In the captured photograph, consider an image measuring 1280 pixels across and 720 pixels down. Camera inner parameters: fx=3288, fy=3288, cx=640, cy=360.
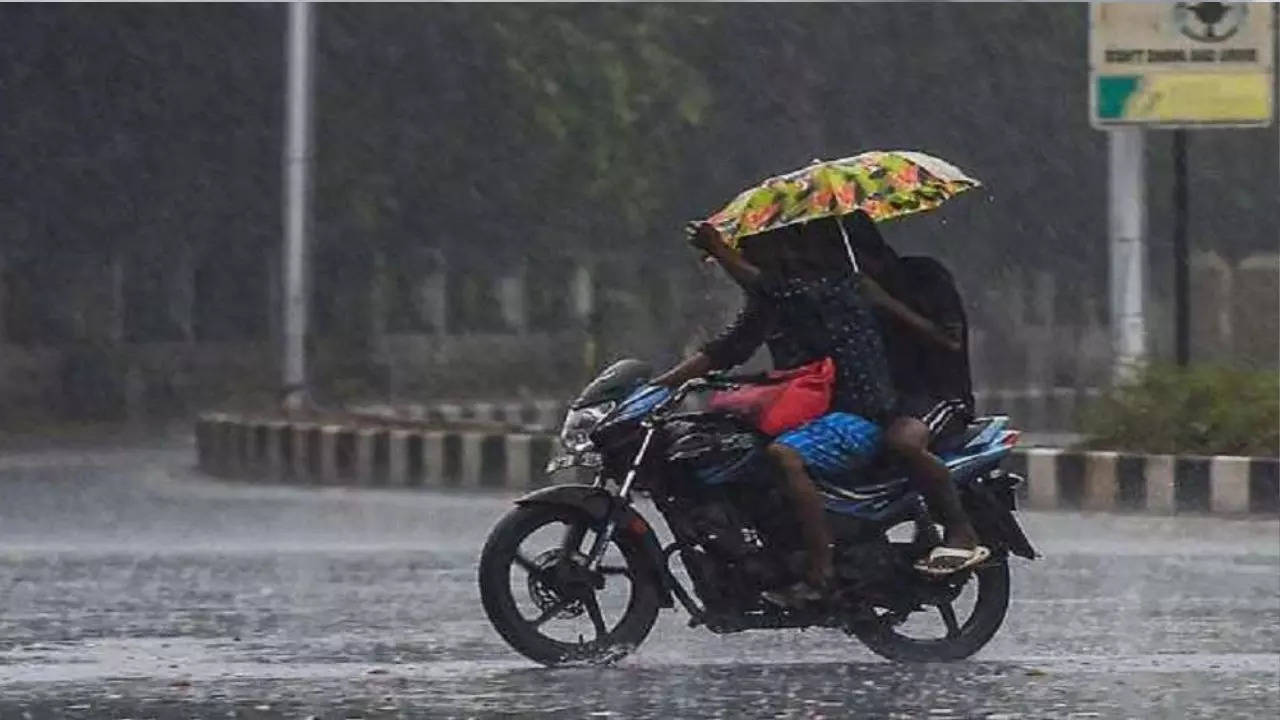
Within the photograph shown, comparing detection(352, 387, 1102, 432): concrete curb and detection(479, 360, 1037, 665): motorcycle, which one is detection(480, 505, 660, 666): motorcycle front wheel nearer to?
detection(479, 360, 1037, 665): motorcycle

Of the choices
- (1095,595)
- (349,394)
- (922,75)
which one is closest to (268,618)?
(1095,595)

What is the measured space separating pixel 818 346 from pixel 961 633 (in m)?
0.98

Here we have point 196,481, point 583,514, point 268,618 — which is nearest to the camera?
point 583,514

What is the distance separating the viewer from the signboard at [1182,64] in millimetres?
18516

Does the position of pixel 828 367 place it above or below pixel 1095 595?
above

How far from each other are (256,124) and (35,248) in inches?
100.0

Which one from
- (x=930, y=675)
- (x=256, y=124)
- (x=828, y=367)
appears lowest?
(x=930, y=675)

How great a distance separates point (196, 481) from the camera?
1989 centimetres

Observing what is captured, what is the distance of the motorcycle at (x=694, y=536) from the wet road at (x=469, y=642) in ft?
0.50

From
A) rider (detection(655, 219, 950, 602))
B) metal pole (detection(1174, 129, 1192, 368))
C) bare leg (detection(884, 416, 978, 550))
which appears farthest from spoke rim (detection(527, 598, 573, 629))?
metal pole (detection(1174, 129, 1192, 368))

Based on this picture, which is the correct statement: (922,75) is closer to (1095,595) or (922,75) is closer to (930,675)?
(1095,595)

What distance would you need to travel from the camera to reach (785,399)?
890 cm

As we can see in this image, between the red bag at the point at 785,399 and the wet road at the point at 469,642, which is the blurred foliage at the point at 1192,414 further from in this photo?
the red bag at the point at 785,399

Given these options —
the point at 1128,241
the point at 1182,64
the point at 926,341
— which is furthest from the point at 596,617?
the point at 1128,241
